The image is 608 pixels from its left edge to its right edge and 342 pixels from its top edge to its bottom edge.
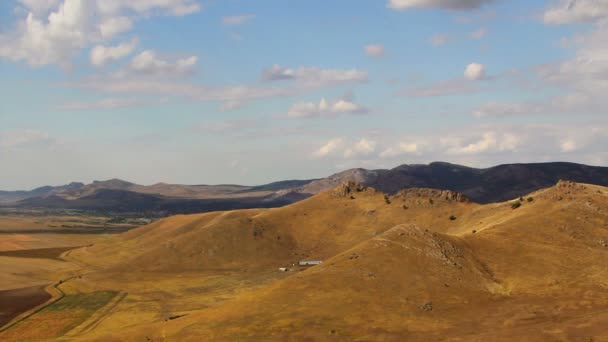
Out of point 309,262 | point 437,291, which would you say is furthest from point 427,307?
point 309,262

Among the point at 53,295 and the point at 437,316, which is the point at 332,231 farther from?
the point at 437,316

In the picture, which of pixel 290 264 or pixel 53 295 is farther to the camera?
pixel 290 264

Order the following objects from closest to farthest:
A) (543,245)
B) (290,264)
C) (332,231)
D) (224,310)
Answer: (224,310), (543,245), (290,264), (332,231)

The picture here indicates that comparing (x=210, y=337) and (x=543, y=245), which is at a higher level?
(x=543, y=245)

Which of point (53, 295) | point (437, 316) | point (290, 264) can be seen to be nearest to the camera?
point (437, 316)

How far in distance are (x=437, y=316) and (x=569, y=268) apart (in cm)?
2959

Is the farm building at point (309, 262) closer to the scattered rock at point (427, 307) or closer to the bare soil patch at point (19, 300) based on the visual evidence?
the bare soil patch at point (19, 300)

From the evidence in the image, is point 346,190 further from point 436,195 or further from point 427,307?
point 427,307

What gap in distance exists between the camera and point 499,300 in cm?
7625

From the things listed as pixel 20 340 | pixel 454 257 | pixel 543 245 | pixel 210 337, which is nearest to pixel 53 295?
pixel 20 340

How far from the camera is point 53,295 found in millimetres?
117875

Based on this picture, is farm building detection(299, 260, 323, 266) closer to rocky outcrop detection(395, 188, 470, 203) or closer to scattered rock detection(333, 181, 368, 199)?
rocky outcrop detection(395, 188, 470, 203)

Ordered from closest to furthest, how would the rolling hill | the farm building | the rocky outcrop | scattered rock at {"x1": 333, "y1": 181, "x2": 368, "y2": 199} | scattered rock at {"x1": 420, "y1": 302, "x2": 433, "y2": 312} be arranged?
the rolling hill < scattered rock at {"x1": 420, "y1": 302, "x2": 433, "y2": 312} < the farm building < the rocky outcrop < scattered rock at {"x1": 333, "y1": 181, "x2": 368, "y2": 199}

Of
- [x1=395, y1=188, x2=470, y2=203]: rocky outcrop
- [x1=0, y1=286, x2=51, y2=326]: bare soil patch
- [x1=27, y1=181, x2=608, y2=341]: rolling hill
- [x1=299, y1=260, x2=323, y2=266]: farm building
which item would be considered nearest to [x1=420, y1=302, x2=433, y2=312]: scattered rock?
[x1=27, y1=181, x2=608, y2=341]: rolling hill
